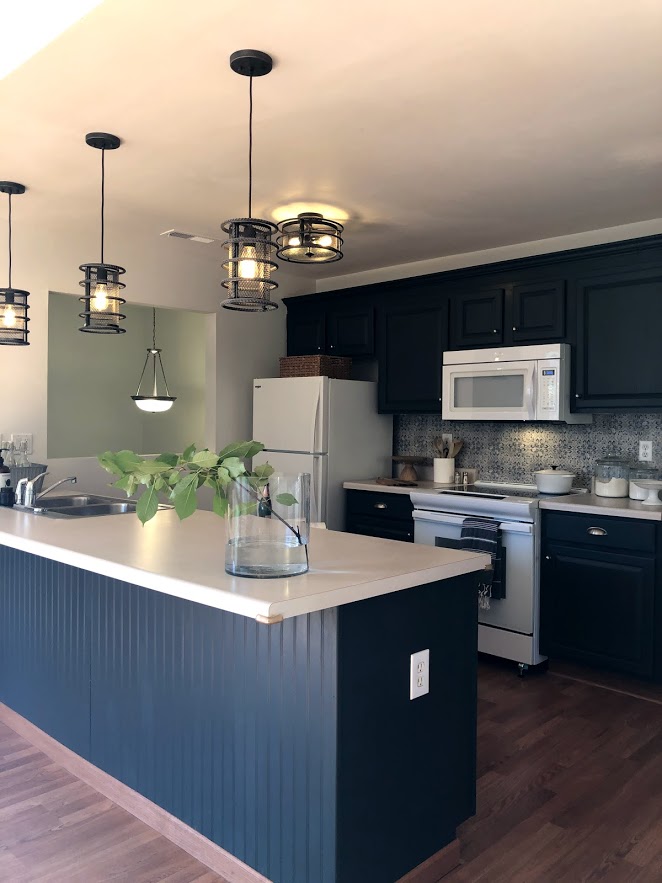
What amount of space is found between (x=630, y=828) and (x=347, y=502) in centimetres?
282

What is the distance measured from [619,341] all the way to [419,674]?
2.54 metres

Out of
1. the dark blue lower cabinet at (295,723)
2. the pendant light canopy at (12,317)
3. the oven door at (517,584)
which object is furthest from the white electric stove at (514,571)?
the pendant light canopy at (12,317)

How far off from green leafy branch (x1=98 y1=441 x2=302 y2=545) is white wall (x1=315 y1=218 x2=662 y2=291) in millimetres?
2805

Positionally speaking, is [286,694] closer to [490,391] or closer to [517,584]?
[517,584]

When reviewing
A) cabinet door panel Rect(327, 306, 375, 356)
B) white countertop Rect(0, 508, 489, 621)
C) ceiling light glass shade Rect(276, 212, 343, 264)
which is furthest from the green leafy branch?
cabinet door panel Rect(327, 306, 375, 356)

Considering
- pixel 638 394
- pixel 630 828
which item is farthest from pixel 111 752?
pixel 638 394

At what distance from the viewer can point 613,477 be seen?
4105mm

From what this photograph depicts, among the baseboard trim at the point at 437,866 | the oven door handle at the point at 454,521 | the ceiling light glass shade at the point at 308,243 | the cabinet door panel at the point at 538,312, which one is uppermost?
the ceiling light glass shade at the point at 308,243

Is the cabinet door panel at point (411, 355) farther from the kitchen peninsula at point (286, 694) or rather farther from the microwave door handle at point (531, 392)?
the kitchen peninsula at point (286, 694)

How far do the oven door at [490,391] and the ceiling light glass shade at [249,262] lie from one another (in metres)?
2.20

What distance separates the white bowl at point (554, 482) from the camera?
420cm

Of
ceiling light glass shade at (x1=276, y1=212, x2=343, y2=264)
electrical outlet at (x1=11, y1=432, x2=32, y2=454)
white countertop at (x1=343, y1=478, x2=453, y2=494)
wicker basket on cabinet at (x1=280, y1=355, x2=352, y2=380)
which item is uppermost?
ceiling light glass shade at (x1=276, y1=212, x2=343, y2=264)

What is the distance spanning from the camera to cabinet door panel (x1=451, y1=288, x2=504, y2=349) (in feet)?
14.6

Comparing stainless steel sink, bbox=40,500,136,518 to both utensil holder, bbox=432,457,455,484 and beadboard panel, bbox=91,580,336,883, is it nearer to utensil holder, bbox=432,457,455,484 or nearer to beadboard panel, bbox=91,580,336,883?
beadboard panel, bbox=91,580,336,883
